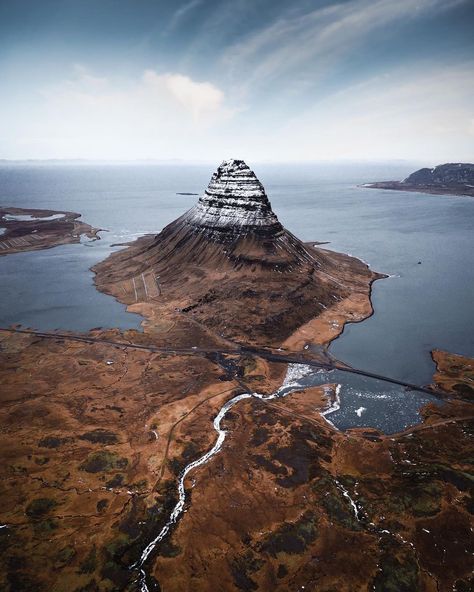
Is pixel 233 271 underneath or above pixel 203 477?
above

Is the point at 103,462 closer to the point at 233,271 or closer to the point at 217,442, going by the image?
the point at 217,442

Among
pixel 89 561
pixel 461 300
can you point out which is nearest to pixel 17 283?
pixel 89 561

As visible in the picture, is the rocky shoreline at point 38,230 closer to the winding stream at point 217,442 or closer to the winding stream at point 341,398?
the winding stream at point 217,442

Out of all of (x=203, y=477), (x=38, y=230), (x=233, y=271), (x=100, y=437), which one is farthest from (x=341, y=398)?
(x=38, y=230)

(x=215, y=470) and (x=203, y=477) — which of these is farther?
(x=215, y=470)

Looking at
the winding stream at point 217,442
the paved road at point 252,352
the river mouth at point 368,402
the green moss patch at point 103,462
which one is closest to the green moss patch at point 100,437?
the green moss patch at point 103,462

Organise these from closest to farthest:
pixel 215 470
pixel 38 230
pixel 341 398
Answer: pixel 215 470 < pixel 341 398 < pixel 38 230

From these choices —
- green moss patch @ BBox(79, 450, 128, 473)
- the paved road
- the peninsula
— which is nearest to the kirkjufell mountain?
the peninsula

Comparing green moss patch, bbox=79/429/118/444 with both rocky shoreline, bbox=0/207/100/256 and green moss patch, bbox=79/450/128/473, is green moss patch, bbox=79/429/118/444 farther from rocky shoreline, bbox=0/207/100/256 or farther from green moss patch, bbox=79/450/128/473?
rocky shoreline, bbox=0/207/100/256
